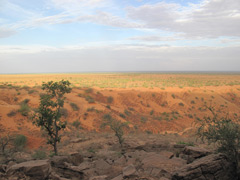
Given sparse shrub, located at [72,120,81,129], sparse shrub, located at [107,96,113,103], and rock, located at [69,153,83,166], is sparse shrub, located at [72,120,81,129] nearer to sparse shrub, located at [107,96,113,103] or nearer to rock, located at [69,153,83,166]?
sparse shrub, located at [107,96,113,103]

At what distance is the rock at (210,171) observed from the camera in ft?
18.5

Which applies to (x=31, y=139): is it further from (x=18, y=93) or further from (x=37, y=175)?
(x=18, y=93)

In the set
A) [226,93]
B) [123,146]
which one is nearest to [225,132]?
[123,146]

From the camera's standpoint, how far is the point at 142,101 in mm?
29469

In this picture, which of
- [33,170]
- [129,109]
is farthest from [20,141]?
[129,109]

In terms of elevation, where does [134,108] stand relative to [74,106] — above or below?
below

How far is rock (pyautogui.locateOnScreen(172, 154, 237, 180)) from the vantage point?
5.62 meters

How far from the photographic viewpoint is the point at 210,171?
568 centimetres

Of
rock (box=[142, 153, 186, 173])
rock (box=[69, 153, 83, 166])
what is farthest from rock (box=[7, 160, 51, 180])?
rock (box=[142, 153, 186, 173])

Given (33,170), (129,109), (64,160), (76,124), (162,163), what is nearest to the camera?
(33,170)

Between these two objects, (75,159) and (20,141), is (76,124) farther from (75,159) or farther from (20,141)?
(75,159)

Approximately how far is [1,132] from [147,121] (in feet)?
52.2

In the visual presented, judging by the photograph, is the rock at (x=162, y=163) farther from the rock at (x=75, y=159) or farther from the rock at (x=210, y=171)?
the rock at (x=75, y=159)

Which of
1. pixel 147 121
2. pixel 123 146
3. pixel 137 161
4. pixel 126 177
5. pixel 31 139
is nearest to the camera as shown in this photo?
pixel 126 177
